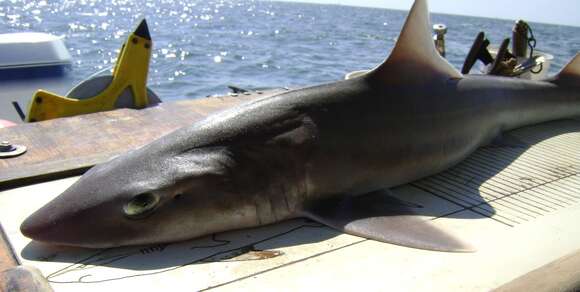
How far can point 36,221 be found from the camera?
6.84ft

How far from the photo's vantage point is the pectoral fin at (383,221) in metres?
2.21

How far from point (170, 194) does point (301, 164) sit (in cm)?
61

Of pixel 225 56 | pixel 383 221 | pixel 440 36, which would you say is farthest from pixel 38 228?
pixel 225 56

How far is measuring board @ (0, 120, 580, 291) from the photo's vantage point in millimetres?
1929

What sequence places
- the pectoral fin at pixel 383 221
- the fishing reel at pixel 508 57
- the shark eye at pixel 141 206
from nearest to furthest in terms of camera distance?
the shark eye at pixel 141 206 → the pectoral fin at pixel 383 221 → the fishing reel at pixel 508 57

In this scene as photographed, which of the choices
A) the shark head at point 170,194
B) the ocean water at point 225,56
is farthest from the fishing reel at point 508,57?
the ocean water at point 225,56

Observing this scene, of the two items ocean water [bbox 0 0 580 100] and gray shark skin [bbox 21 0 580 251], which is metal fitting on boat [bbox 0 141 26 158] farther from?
ocean water [bbox 0 0 580 100]

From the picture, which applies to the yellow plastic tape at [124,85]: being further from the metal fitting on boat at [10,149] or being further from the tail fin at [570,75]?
the tail fin at [570,75]

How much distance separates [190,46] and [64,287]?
68.6 ft

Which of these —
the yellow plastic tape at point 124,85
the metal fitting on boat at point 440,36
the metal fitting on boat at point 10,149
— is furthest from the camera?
the metal fitting on boat at point 440,36

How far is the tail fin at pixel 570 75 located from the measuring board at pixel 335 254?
4.72 feet

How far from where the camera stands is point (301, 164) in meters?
2.44

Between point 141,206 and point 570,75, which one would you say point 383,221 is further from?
point 570,75

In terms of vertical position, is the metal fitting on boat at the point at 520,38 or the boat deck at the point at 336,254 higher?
the metal fitting on boat at the point at 520,38
